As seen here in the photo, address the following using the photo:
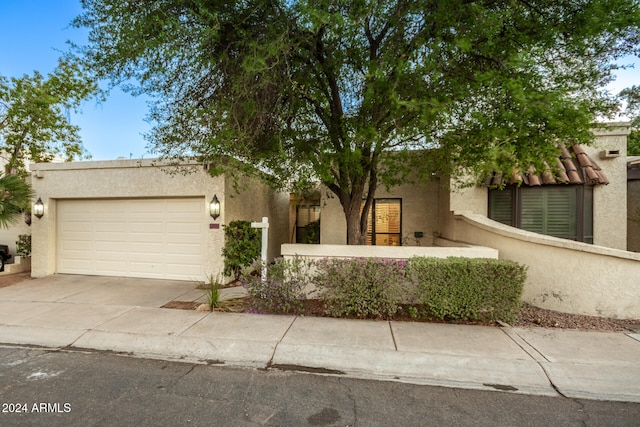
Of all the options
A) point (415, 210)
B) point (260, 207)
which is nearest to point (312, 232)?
point (260, 207)

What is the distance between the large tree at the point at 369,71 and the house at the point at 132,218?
1.90 meters

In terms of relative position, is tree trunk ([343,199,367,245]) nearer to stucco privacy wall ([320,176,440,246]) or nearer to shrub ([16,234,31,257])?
stucco privacy wall ([320,176,440,246])

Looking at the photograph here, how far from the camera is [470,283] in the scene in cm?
475

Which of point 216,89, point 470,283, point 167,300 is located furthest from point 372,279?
point 216,89

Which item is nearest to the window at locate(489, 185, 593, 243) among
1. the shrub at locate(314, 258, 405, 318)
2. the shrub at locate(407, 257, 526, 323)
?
the shrub at locate(407, 257, 526, 323)

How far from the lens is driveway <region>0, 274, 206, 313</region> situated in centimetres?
605

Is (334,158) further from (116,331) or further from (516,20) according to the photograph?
(116,331)

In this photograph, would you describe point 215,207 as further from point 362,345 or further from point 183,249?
point 362,345

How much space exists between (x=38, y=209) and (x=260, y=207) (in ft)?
20.0

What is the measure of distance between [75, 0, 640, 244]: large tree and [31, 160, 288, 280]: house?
190 cm

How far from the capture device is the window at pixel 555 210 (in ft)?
23.8

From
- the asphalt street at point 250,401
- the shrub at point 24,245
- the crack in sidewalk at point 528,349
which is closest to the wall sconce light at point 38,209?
the shrub at point 24,245

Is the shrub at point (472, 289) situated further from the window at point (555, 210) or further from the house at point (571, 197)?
the window at point (555, 210)

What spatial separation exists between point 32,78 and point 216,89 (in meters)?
10.3
